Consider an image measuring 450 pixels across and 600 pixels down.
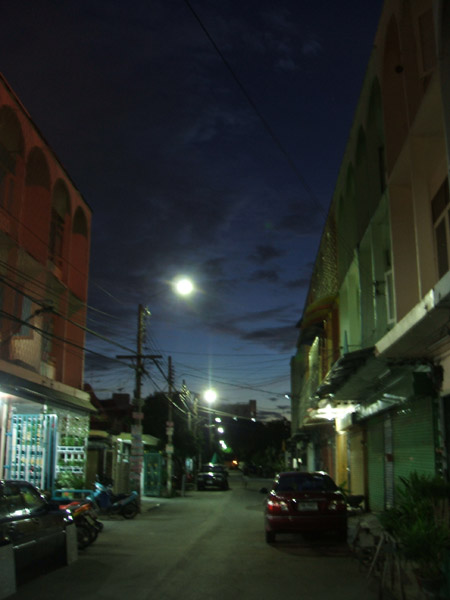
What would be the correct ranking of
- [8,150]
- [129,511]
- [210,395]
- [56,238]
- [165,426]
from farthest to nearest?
[165,426] < [210,395] < [56,238] < [129,511] < [8,150]

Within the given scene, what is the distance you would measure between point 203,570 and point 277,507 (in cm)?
339

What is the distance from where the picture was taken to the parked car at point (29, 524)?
8.25 metres

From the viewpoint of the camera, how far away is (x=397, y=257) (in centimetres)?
1316

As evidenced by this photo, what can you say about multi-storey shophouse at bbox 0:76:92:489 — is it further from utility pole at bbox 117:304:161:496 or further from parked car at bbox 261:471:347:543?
parked car at bbox 261:471:347:543

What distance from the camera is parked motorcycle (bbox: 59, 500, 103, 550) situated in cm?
1220

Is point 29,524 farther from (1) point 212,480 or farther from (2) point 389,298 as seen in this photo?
(1) point 212,480

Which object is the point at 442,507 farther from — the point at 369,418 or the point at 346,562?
the point at 369,418

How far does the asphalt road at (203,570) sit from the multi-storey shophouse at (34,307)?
4.15 m

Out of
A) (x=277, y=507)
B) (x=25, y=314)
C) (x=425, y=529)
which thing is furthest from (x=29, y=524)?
(x=25, y=314)

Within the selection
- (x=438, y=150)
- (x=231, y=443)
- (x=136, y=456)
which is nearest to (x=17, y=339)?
(x=136, y=456)

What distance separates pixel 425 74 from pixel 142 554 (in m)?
10.2

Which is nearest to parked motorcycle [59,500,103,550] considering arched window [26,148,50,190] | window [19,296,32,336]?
window [19,296,32,336]

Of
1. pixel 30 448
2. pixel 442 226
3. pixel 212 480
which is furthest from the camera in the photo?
pixel 212 480

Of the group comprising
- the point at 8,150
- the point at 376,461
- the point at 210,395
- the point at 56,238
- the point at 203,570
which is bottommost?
the point at 203,570
